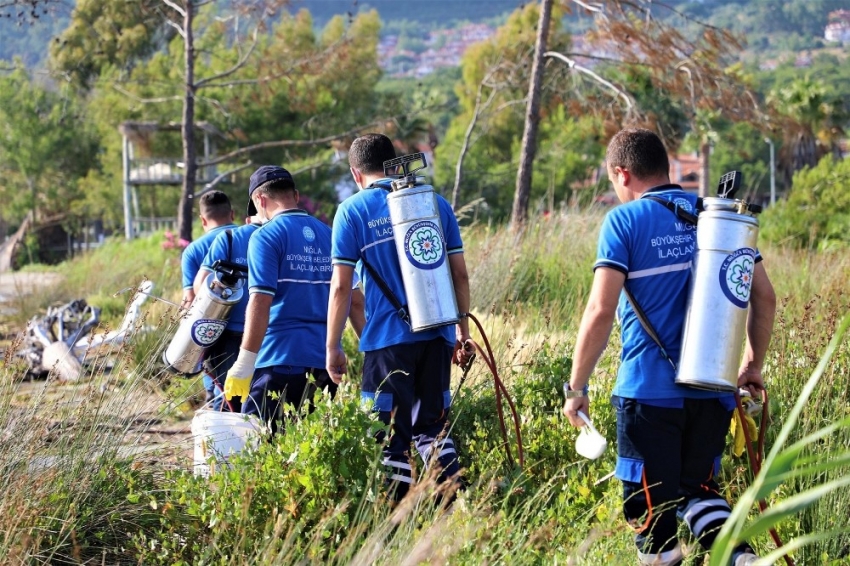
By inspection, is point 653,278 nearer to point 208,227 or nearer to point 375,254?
point 375,254

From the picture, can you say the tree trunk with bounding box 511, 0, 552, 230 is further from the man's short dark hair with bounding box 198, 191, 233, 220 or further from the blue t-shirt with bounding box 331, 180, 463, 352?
the blue t-shirt with bounding box 331, 180, 463, 352

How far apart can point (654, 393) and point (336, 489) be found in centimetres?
131

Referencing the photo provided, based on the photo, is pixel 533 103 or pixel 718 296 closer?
pixel 718 296

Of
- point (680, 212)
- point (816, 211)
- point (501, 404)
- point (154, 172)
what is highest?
point (154, 172)

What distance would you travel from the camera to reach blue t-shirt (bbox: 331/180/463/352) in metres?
5.09

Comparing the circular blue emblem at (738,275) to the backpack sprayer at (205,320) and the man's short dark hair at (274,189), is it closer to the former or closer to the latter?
the man's short dark hair at (274,189)

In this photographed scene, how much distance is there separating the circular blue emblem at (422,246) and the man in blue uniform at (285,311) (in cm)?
100

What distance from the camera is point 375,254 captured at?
5.13 m

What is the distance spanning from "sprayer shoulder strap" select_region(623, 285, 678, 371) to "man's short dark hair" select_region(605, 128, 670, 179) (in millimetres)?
496

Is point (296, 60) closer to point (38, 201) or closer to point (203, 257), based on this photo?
point (203, 257)


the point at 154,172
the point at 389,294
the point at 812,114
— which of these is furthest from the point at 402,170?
the point at 812,114

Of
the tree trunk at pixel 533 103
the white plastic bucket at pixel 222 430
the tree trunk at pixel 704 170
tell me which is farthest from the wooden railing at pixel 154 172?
the white plastic bucket at pixel 222 430

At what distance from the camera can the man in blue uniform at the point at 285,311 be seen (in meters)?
5.57

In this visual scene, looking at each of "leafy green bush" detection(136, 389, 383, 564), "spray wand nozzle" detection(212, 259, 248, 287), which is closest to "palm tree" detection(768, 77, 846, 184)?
"spray wand nozzle" detection(212, 259, 248, 287)
